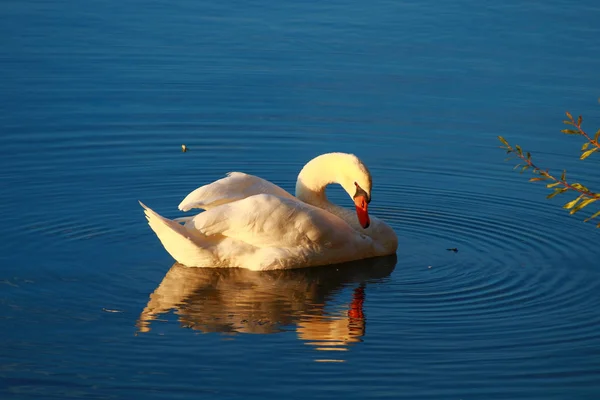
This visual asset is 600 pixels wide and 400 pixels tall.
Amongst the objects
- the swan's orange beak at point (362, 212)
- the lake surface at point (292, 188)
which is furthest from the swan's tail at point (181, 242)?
the swan's orange beak at point (362, 212)

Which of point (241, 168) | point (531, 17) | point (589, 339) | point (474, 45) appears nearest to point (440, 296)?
point (589, 339)

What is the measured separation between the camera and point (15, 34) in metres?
20.3

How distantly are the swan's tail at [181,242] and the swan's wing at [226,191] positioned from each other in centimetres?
26

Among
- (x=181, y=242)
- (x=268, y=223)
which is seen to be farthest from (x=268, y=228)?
(x=181, y=242)

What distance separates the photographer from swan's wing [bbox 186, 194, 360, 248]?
11180 mm

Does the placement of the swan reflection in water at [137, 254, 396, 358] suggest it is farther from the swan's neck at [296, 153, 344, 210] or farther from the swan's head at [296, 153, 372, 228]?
the swan's neck at [296, 153, 344, 210]

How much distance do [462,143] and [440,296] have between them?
204 inches

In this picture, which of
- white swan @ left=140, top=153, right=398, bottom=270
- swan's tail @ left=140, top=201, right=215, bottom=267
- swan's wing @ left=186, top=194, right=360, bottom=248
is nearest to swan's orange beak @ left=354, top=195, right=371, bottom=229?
white swan @ left=140, top=153, right=398, bottom=270

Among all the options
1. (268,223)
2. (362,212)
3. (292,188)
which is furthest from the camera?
(292,188)

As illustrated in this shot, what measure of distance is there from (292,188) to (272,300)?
347 centimetres

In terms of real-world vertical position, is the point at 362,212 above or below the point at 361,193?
below

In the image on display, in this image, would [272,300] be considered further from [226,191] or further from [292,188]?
[292,188]

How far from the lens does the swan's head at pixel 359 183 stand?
38.2 feet

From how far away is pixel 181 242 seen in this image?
11211 mm
